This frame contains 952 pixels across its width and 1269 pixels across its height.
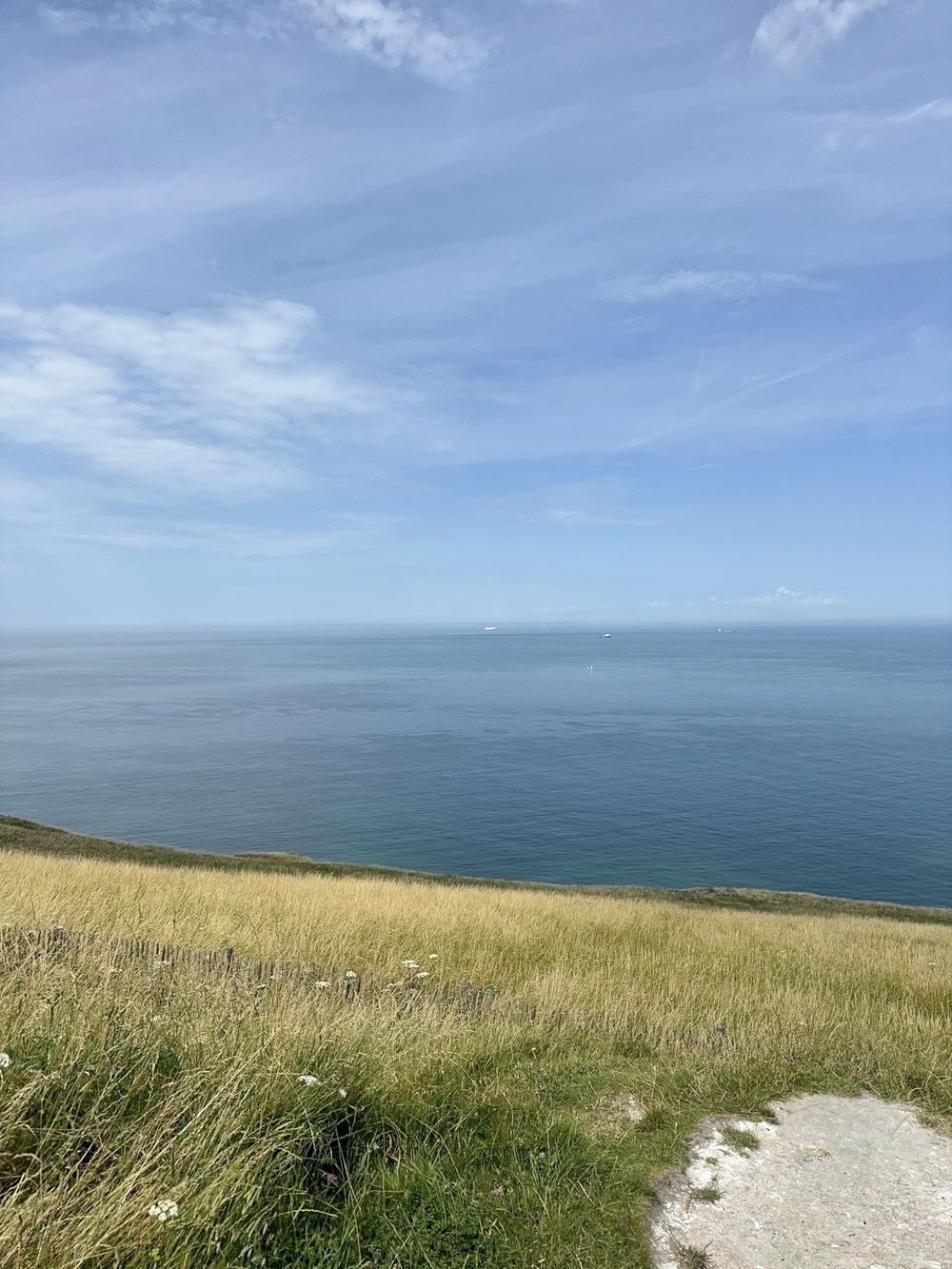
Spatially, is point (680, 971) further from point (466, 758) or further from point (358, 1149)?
point (466, 758)

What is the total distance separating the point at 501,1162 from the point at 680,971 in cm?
699

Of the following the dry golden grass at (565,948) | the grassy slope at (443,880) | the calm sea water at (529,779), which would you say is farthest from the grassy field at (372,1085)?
the calm sea water at (529,779)

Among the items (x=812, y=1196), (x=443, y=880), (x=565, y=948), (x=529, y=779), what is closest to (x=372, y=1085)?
(x=812, y=1196)

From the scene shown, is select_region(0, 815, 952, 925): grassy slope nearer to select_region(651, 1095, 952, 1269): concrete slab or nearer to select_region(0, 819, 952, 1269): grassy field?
select_region(0, 819, 952, 1269): grassy field

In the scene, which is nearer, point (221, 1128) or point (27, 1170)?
point (27, 1170)

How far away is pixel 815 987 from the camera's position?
34.1 feet

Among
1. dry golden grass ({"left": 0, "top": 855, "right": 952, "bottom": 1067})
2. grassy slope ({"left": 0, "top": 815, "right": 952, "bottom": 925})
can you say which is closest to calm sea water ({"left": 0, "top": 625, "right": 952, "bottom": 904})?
grassy slope ({"left": 0, "top": 815, "right": 952, "bottom": 925})

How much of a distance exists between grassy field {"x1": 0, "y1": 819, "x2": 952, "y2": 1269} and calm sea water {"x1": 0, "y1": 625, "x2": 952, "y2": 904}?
81.9 ft

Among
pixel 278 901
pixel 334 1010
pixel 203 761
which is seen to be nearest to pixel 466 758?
pixel 203 761

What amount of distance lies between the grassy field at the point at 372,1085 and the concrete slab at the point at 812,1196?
22 cm

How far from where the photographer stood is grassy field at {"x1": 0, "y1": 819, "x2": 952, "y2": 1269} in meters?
3.79

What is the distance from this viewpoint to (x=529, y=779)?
167ft

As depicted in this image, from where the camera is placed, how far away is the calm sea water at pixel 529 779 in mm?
35844

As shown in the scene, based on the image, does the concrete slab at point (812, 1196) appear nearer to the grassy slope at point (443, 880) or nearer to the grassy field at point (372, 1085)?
the grassy field at point (372, 1085)
